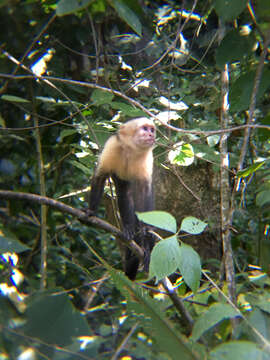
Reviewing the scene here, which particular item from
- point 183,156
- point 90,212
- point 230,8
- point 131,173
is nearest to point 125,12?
point 230,8

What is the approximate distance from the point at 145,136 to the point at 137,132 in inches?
6.1

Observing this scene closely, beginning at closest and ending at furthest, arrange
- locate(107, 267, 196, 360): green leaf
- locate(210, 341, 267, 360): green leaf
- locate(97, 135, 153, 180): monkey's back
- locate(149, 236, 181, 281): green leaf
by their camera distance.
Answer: locate(210, 341, 267, 360): green leaf → locate(107, 267, 196, 360): green leaf → locate(149, 236, 181, 281): green leaf → locate(97, 135, 153, 180): monkey's back

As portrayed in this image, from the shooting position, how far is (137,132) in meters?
3.51

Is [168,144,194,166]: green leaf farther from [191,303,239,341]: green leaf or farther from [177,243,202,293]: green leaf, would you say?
[191,303,239,341]: green leaf

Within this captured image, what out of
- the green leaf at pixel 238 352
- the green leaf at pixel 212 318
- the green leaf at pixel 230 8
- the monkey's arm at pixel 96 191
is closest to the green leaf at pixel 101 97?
the monkey's arm at pixel 96 191

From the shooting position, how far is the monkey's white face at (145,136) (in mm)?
3360

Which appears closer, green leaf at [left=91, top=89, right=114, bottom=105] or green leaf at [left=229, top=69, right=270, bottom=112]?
green leaf at [left=229, top=69, right=270, bottom=112]

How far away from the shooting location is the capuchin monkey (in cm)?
333

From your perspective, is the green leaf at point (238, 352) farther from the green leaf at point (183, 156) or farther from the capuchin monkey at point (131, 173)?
the capuchin monkey at point (131, 173)

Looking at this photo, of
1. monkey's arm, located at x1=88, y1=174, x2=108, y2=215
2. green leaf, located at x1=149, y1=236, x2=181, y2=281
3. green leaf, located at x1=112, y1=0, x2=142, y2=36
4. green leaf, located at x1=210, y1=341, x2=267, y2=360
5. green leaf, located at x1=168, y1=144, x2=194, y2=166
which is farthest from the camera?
monkey's arm, located at x1=88, y1=174, x2=108, y2=215

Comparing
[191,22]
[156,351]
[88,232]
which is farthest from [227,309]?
[88,232]

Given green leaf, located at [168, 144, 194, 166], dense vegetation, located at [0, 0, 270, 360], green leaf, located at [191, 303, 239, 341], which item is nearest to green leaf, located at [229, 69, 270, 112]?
dense vegetation, located at [0, 0, 270, 360]

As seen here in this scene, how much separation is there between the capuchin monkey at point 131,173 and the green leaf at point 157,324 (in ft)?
6.68

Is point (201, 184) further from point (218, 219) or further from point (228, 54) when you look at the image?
point (228, 54)
